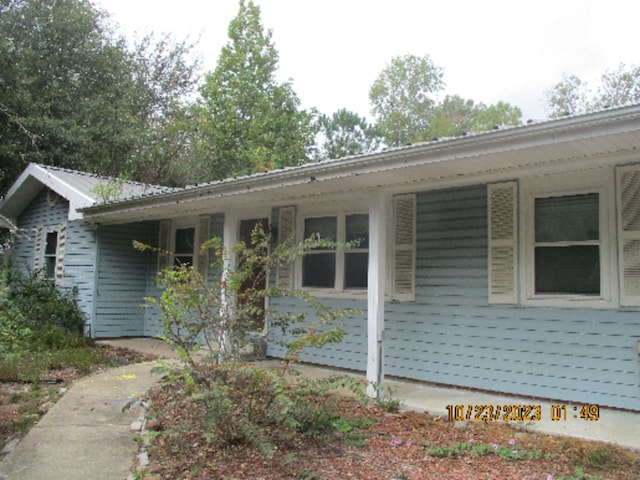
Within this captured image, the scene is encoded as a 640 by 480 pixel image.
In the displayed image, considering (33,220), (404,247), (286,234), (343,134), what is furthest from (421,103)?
(404,247)

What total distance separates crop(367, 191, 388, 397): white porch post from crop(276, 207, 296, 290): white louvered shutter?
86.3 inches

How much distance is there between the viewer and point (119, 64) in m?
17.9

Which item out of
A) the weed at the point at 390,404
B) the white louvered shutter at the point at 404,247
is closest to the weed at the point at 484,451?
the weed at the point at 390,404

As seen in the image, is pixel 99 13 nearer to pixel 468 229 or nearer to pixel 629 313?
pixel 468 229

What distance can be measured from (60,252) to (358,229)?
6612mm

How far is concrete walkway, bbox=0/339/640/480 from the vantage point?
3.38 m

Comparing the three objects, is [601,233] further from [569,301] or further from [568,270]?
[569,301]

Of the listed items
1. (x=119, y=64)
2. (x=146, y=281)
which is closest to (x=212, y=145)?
(x=119, y=64)

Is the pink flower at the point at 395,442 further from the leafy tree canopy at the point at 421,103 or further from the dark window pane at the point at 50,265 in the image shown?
the leafy tree canopy at the point at 421,103

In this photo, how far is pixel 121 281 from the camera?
9922 millimetres

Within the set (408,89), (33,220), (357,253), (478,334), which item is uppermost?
(408,89)

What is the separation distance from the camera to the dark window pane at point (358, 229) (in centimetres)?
660

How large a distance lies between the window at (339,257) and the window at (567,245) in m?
2.18

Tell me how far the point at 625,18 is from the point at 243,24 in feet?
60.8
